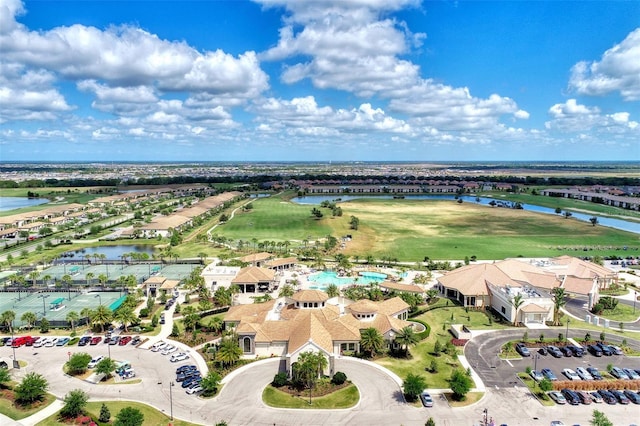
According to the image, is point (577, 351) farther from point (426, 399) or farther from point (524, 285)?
point (426, 399)

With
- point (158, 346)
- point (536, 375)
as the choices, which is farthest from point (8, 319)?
point (536, 375)

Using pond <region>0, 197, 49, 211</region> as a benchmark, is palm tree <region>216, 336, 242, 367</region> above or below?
below

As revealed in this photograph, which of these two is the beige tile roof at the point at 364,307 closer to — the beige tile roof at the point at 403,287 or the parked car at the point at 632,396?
the beige tile roof at the point at 403,287

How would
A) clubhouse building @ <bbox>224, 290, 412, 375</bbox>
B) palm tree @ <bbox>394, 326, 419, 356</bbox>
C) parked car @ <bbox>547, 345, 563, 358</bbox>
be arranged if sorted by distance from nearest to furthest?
clubhouse building @ <bbox>224, 290, 412, 375</bbox>
palm tree @ <bbox>394, 326, 419, 356</bbox>
parked car @ <bbox>547, 345, 563, 358</bbox>

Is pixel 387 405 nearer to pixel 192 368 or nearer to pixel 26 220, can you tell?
pixel 192 368

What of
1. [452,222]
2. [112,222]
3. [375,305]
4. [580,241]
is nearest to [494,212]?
[452,222]

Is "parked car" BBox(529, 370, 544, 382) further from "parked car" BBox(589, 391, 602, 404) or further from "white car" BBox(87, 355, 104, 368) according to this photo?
"white car" BBox(87, 355, 104, 368)

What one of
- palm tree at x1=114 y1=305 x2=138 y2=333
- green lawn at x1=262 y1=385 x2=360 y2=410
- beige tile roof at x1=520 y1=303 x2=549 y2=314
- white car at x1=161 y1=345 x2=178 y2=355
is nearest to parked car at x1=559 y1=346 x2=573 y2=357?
beige tile roof at x1=520 y1=303 x2=549 y2=314
